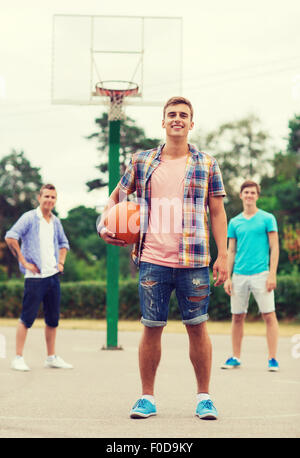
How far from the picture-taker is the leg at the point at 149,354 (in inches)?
190

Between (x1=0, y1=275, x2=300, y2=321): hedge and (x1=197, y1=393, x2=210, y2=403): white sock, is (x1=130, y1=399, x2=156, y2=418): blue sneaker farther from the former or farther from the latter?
(x1=0, y1=275, x2=300, y2=321): hedge

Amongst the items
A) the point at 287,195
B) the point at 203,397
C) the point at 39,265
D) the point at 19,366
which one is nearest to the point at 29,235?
the point at 39,265

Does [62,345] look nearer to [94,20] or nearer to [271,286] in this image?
[271,286]

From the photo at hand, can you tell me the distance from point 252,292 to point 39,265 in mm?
2331

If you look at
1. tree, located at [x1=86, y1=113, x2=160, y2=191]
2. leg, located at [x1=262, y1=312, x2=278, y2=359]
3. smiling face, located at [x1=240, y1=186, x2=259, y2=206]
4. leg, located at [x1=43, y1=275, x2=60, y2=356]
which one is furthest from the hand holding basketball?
tree, located at [x1=86, y1=113, x2=160, y2=191]

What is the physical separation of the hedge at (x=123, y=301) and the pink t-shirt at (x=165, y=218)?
1394 cm

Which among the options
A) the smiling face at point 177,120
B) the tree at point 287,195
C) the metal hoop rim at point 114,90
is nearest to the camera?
the smiling face at point 177,120

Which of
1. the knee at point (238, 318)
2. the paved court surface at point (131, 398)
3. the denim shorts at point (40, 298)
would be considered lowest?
the paved court surface at point (131, 398)

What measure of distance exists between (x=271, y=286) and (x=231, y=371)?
1.01 metres

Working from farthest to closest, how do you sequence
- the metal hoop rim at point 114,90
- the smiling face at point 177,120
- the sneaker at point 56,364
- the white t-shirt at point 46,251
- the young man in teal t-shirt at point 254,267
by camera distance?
the metal hoop rim at point 114,90 → the sneaker at point 56,364 → the young man in teal t-shirt at point 254,267 → the white t-shirt at point 46,251 → the smiling face at point 177,120

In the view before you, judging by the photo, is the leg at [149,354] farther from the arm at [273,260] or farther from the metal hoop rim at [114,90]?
the metal hoop rim at [114,90]

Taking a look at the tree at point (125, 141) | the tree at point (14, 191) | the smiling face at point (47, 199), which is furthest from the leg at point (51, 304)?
the tree at point (14, 191)
